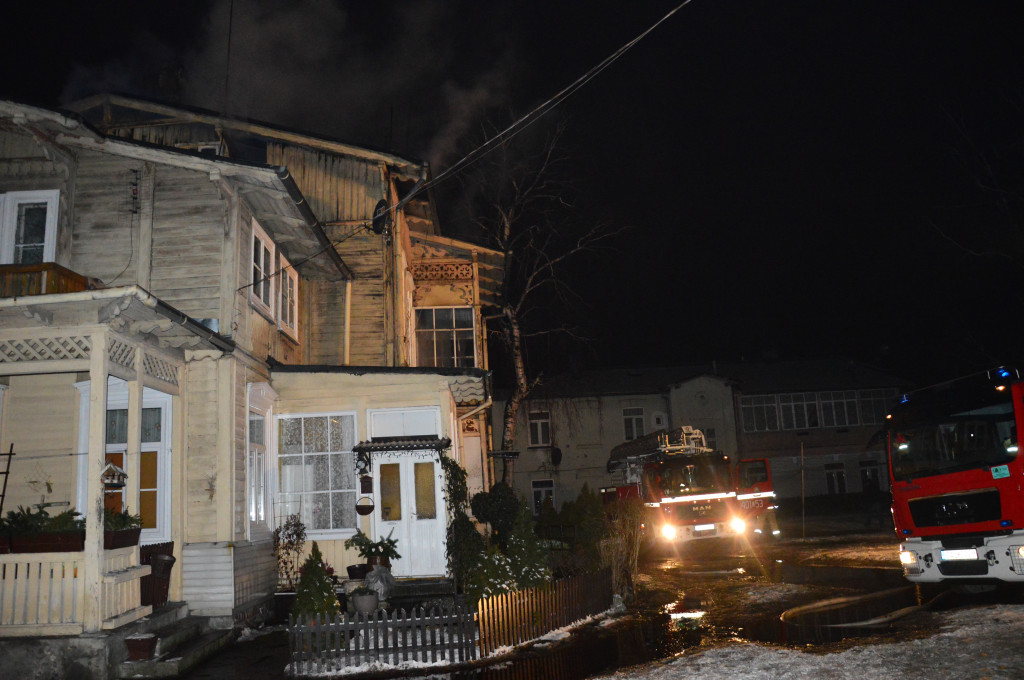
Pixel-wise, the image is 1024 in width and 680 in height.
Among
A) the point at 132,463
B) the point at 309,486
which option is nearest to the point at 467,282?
the point at 309,486

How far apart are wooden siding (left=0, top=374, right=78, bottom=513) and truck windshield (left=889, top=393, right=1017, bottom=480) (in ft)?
39.8

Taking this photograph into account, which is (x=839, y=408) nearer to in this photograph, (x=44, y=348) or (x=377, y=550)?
(x=377, y=550)

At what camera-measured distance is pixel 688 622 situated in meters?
10.5

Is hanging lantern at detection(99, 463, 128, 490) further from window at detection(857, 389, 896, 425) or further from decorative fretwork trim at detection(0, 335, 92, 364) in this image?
window at detection(857, 389, 896, 425)

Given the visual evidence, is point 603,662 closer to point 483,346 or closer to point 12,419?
point 12,419

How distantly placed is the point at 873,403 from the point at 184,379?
38816 millimetres

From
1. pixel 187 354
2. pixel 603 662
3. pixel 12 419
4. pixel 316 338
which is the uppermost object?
pixel 316 338

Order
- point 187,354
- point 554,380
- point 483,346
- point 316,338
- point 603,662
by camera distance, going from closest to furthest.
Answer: point 603,662 → point 187,354 → point 316,338 → point 483,346 → point 554,380

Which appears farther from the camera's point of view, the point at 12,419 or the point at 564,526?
the point at 564,526

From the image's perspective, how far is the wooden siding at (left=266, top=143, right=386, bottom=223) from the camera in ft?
55.2

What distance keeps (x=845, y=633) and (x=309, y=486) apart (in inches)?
345

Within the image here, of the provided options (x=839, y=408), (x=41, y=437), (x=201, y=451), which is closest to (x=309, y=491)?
(x=201, y=451)

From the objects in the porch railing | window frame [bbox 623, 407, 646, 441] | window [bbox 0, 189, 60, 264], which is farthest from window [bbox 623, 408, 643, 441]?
the porch railing

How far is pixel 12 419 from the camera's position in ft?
36.0
